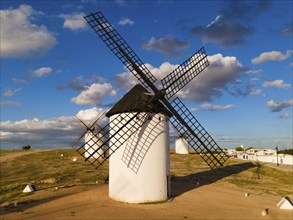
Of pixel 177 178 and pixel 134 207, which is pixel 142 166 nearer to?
pixel 134 207

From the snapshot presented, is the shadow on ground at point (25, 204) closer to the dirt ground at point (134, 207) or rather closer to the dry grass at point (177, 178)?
the dirt ground at point (134, 207)

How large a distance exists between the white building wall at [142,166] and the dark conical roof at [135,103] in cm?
40

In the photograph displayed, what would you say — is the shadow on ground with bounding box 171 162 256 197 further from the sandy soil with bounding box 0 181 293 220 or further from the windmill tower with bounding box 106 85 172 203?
the windmill tower with bounding box 106 85 172 203

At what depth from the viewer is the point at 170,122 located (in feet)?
63.7

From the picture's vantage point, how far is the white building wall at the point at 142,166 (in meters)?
17.7

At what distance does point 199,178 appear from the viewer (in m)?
29.4

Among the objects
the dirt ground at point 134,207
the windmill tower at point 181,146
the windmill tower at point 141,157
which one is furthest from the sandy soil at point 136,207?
the windmill tower at point 181,146

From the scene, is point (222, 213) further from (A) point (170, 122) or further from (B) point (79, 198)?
(B) point (79, 198)

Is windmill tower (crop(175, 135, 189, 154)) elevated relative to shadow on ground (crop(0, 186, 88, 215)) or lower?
elevated

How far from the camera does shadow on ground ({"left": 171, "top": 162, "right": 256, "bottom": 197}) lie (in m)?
22.7

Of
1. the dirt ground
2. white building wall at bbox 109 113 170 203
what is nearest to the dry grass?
the dirt ground

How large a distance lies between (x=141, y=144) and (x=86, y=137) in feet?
90.6

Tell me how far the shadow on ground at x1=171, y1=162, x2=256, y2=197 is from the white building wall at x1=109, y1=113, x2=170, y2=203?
2976 millimetres

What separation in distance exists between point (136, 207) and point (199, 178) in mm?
14195
